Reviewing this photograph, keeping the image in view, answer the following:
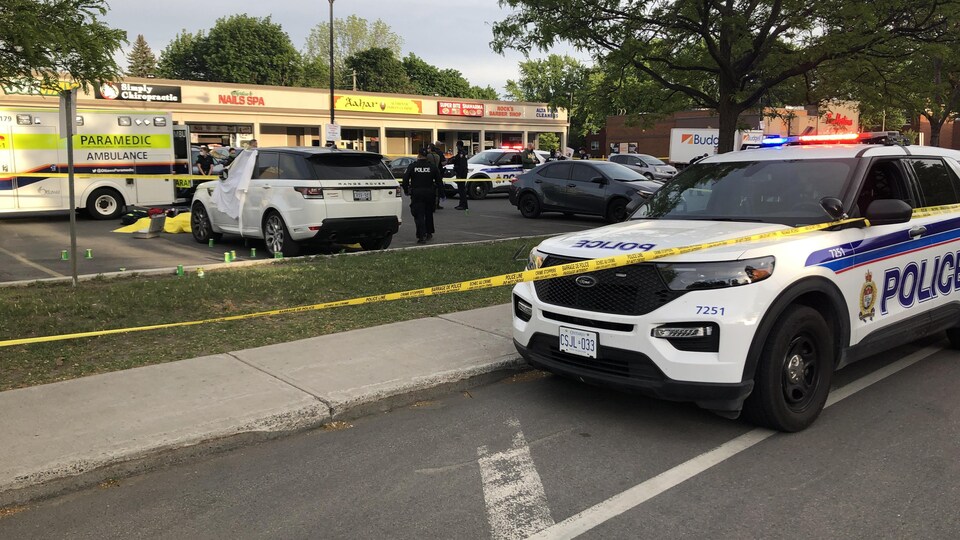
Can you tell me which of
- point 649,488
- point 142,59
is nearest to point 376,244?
point 649,488

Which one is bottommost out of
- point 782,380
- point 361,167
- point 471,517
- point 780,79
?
point 471,517

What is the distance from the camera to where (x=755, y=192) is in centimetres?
534

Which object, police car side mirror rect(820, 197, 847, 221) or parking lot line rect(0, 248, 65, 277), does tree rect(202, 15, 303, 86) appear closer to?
parking lot line rect(0, 248, 65, 277)

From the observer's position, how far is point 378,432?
4.55 m

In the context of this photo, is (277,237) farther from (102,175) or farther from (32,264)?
(102,175)

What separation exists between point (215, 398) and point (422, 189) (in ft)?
26.7

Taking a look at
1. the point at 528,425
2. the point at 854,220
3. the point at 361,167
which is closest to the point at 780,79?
the point at 361,167

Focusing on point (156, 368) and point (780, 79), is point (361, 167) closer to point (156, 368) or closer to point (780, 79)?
point (156, 368)

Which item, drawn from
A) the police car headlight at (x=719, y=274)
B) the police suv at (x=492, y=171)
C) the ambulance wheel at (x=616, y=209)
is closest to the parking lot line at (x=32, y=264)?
the police car headlight at (x=719, y=274)

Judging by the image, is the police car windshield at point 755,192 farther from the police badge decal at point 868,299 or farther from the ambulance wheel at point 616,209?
the ambulance wheel at point 616,209

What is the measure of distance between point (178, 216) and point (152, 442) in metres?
11.6

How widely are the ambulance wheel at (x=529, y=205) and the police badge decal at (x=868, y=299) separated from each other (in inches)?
553

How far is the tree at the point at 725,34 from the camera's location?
11039 mm

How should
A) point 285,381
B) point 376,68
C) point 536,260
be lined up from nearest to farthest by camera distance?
point 536,260, point 285,381, point 376,68
